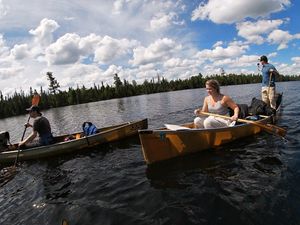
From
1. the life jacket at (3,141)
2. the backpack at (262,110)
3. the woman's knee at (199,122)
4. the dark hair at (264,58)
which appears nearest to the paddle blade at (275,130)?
the woman's knee at (199,122)

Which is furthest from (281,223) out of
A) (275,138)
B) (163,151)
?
(275,138)

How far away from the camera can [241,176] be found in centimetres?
696

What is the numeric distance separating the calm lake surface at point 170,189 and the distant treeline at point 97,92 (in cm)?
7265

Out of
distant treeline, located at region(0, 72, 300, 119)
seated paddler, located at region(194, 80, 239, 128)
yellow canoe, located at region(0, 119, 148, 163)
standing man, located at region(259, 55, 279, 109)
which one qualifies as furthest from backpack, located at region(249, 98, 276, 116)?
distant treeline, located at region(0, 72, 300, 119)

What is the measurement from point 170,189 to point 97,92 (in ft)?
298

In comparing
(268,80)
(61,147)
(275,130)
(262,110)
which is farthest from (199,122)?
(268,80)

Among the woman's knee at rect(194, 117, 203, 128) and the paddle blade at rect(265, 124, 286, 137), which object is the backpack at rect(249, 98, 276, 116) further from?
the woman's knee at rect(194, 117, 203, 128)

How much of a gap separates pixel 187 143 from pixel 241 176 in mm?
2141

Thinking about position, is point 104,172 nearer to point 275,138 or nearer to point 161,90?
point 275,138

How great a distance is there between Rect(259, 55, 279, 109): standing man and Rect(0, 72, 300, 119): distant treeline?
238 feet

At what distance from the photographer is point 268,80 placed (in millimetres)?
13812

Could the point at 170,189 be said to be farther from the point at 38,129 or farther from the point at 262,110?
the point at 262,110

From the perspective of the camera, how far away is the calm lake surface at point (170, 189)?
5332 millimetres

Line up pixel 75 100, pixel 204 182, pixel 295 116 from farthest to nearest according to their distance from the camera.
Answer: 1. pixel 75 100
2. pixel 295 116
3. pixel 204 182
